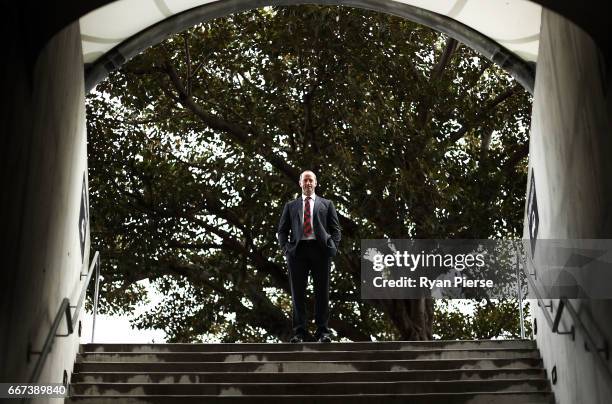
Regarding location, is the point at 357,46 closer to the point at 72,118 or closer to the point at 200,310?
the point at 200,310

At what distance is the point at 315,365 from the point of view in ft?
23.5

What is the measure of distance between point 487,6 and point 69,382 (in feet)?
16.1

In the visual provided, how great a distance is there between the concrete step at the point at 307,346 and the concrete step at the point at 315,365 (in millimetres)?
224

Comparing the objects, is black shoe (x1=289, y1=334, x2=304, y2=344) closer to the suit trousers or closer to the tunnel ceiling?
the suit trousers

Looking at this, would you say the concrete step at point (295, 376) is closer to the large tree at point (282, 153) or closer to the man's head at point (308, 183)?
the man's head at point (308, 183)

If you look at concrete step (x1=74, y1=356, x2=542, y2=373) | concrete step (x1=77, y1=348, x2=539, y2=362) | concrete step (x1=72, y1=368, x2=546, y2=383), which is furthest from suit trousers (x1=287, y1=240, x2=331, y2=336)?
concrete step (x1=72, y1=368, x2=546, y2=383)

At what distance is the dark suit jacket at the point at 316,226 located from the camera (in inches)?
309

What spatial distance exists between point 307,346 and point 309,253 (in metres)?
0.91

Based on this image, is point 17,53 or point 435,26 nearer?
point 17,53

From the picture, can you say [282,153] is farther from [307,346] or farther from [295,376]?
[295,376]

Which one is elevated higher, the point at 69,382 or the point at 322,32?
the point at 322,32

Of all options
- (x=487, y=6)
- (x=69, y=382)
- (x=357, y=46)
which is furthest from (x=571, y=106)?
(x=357, y=46)

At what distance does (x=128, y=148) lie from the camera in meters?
13.8

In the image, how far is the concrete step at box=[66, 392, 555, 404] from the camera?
645 centimetres
